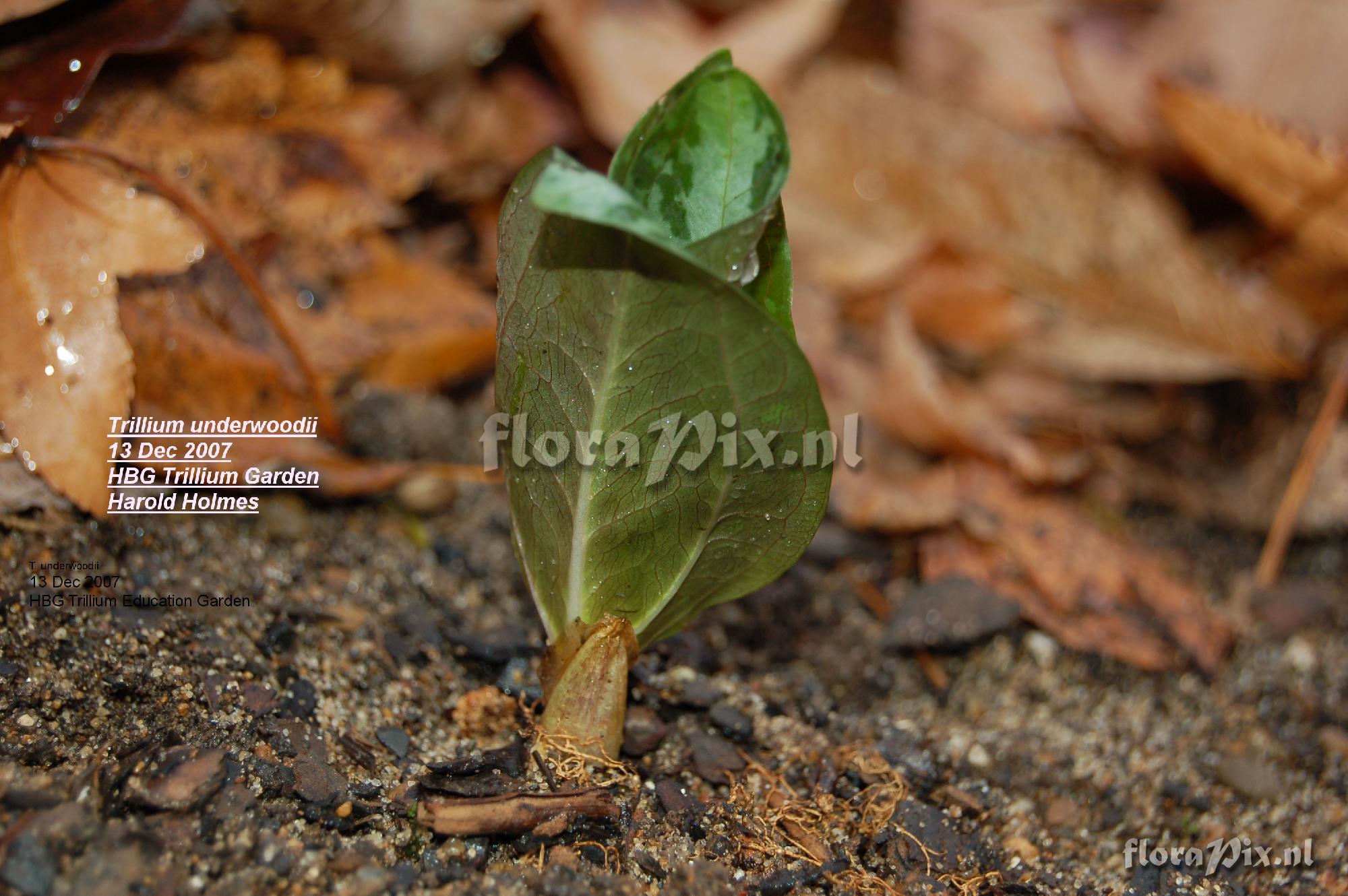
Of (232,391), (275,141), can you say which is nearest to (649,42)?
(275,141)

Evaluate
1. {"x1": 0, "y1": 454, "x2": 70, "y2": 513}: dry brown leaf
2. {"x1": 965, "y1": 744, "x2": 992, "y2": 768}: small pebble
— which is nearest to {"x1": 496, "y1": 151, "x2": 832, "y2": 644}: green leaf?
{"x1": 965, "y1": 744, "x2": 992, "y2": 768}: small pebble

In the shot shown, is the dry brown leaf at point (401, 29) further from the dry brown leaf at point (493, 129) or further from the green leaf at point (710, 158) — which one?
the green leaf at point (710, 158)

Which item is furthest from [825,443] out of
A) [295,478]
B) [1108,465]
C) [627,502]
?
[1108,465]

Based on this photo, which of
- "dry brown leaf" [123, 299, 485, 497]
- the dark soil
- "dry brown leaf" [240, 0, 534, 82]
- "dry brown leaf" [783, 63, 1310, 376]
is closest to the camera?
the dark soil

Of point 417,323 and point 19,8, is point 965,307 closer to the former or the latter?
point 417,323

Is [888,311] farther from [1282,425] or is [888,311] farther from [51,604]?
[51,604]

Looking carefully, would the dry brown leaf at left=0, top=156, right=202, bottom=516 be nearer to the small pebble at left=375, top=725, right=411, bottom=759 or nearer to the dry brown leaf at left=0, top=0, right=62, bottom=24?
the dry brown leaf at left=0, top=0, right=62, bottom=24

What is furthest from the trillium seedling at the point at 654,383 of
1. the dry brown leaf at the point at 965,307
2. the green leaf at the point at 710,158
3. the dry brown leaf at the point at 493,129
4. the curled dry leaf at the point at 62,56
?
the dry brown leaf at the point at 965,307
